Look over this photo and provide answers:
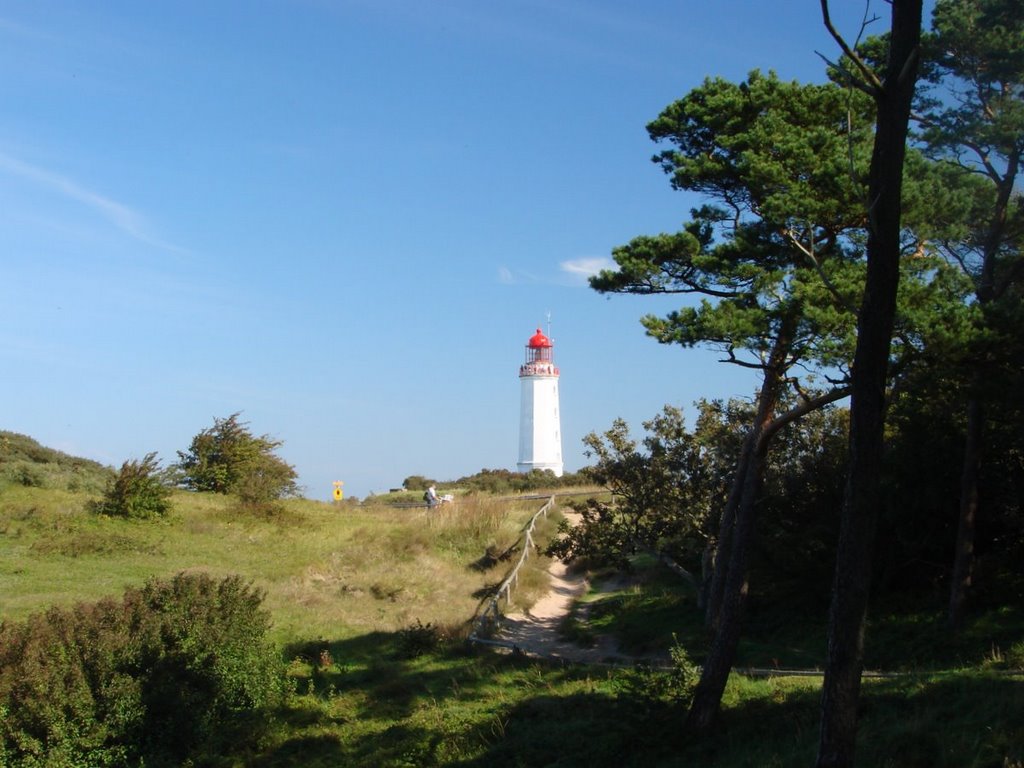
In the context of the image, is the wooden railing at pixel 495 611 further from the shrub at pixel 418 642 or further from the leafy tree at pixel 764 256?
the leafy tree at pixel 764 256

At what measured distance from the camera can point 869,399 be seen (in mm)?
6336

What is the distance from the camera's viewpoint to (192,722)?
13133mm

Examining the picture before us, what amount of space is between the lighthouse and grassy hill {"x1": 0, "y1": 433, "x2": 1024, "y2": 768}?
32.2 metres

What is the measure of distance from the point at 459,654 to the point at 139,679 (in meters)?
5.92

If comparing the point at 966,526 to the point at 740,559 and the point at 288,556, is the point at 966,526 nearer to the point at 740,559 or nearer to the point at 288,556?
the point at 740,559

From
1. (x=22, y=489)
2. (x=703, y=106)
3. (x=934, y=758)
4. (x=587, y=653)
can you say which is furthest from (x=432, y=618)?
(x=22, y=489)

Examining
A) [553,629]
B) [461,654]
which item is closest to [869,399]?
[461,654]

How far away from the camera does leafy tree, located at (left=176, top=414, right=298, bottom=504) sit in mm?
33844

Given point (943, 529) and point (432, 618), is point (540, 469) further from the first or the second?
point (943, 529)

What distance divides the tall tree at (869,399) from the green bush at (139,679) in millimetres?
9743

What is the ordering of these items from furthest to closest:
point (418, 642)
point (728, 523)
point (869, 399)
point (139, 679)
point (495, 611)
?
point (495, 611)
point (418, 642)
point (728, 523)
point (139, 679)
point (869, 399)

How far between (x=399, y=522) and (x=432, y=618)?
434 inches

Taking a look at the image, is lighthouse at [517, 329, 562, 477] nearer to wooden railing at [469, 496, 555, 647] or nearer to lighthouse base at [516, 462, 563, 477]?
lighthouse base at [516, 462, 563, 477]

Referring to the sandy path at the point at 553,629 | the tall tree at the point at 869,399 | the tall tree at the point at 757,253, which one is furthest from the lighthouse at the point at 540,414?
the tall tree at the point at 869,399
